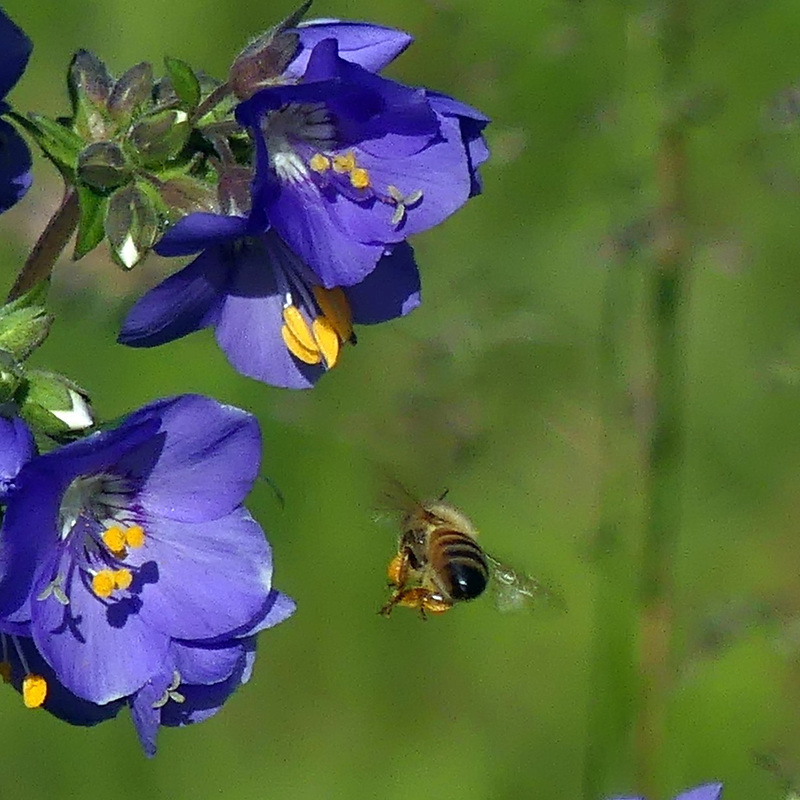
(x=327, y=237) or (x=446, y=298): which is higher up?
(x=327, y=237)

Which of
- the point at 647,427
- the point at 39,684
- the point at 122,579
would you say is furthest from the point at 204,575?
the point at 647,427

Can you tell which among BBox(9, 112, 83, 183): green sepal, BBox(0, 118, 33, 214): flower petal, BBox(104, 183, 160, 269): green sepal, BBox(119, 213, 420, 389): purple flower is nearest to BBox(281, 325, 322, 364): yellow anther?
BBox(119, 213, 420, 389): purple flower

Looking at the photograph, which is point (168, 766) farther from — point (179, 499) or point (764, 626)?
point (179, 499)

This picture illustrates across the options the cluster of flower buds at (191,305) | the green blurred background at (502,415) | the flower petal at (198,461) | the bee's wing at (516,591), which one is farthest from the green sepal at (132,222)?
the green blurred background at (502,415)

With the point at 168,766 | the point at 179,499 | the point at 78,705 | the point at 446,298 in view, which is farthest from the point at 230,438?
the point at 168,766

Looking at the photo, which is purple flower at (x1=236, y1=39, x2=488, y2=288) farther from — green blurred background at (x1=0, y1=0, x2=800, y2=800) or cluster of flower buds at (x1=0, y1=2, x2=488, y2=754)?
green blurred background at (x1=0, y1=0, x2=800, y2=800)

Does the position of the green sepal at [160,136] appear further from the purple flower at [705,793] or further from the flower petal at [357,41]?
the purple flower at [705,793]
